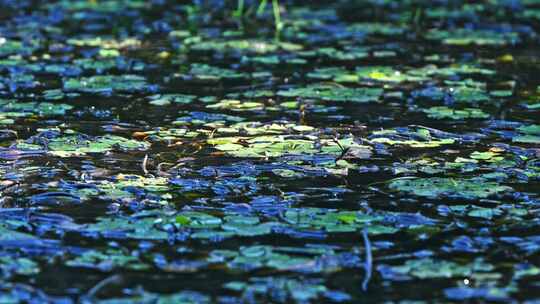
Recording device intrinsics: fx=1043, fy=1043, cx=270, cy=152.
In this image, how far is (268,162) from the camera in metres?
5.11

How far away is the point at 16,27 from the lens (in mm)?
8773

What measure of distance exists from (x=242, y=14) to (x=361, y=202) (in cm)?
535

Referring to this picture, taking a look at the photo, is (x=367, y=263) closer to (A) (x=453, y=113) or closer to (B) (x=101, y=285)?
(B) (x=101, y=285)

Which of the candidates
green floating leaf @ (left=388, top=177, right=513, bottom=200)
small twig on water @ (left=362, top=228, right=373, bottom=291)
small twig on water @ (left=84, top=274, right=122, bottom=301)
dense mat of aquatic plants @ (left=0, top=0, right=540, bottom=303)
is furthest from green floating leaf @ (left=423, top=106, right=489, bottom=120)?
small twig on water @ (left=84, top=274, right=122, bottom=301)

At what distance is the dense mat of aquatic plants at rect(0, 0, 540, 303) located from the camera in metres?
3.76

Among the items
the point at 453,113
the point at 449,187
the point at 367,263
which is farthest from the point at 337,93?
the point at 367,263

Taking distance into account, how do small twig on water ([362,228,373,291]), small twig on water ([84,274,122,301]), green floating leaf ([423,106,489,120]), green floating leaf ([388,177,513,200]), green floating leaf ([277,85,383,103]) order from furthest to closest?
→ green floating leaf ([277,85,383,103]) < green floating leaf ([423,106,489,120]) < green floating leaf ([388,177,513,200]) < small twig on water ([362,228,373,291]) < small twig on water ([84,274,122,301])

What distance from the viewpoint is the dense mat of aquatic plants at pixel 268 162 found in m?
3.76

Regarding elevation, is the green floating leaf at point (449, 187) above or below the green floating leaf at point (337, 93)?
below

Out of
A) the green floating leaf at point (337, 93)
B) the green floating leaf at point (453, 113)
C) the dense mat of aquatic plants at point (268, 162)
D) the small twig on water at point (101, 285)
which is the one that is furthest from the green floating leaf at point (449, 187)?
the green floating leaf at point (337, 93)

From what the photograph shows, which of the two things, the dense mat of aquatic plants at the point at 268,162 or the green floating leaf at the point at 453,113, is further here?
the green floating leaf at the point at 453,113

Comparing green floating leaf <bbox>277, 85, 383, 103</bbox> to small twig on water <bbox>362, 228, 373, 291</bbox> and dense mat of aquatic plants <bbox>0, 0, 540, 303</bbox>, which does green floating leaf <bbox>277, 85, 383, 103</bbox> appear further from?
small twig on water <bbox>362, 228, 373, 291</bbox>

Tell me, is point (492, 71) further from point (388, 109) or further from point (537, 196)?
point (537, 196)

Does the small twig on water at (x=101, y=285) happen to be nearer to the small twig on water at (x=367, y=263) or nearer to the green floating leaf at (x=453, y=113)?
the small twig on water at (x=367, y=263)
